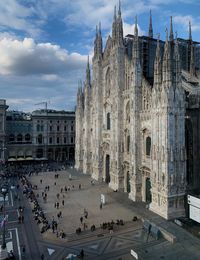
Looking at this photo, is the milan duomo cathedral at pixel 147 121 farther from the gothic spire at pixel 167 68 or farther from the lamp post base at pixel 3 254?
the lamp post base at pixel 3 254

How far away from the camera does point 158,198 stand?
2994 cm

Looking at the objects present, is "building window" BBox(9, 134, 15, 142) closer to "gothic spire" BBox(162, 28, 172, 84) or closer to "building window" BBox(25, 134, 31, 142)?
"building window" BBox(25, 134, 31, 142)

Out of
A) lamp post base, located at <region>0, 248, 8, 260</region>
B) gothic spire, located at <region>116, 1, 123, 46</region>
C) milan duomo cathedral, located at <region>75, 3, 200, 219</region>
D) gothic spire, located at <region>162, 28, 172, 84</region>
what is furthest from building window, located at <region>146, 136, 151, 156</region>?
lamp post base, located at <region>0, 248, 8, 260</region>

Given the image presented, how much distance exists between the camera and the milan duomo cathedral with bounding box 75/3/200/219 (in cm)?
2909

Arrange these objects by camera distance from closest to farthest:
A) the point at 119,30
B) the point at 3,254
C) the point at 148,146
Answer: the point at 3,254 → the point at 148,146 → the point at 119,30

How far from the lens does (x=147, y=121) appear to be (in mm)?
34344

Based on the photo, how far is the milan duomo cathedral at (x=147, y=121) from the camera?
95.5ft

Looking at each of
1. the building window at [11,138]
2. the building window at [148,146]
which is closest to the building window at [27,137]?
the building window at [11,138]

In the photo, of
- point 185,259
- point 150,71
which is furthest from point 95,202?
Result: point 150,71

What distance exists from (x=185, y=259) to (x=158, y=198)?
35.0 feet

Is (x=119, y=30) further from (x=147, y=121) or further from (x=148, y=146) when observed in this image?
(x=148, y=146)

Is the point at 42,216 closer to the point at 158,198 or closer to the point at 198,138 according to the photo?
the point at 158,198

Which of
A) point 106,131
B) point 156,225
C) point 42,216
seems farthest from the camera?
point 106,131

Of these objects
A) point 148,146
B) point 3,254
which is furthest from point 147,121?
point 3,254
